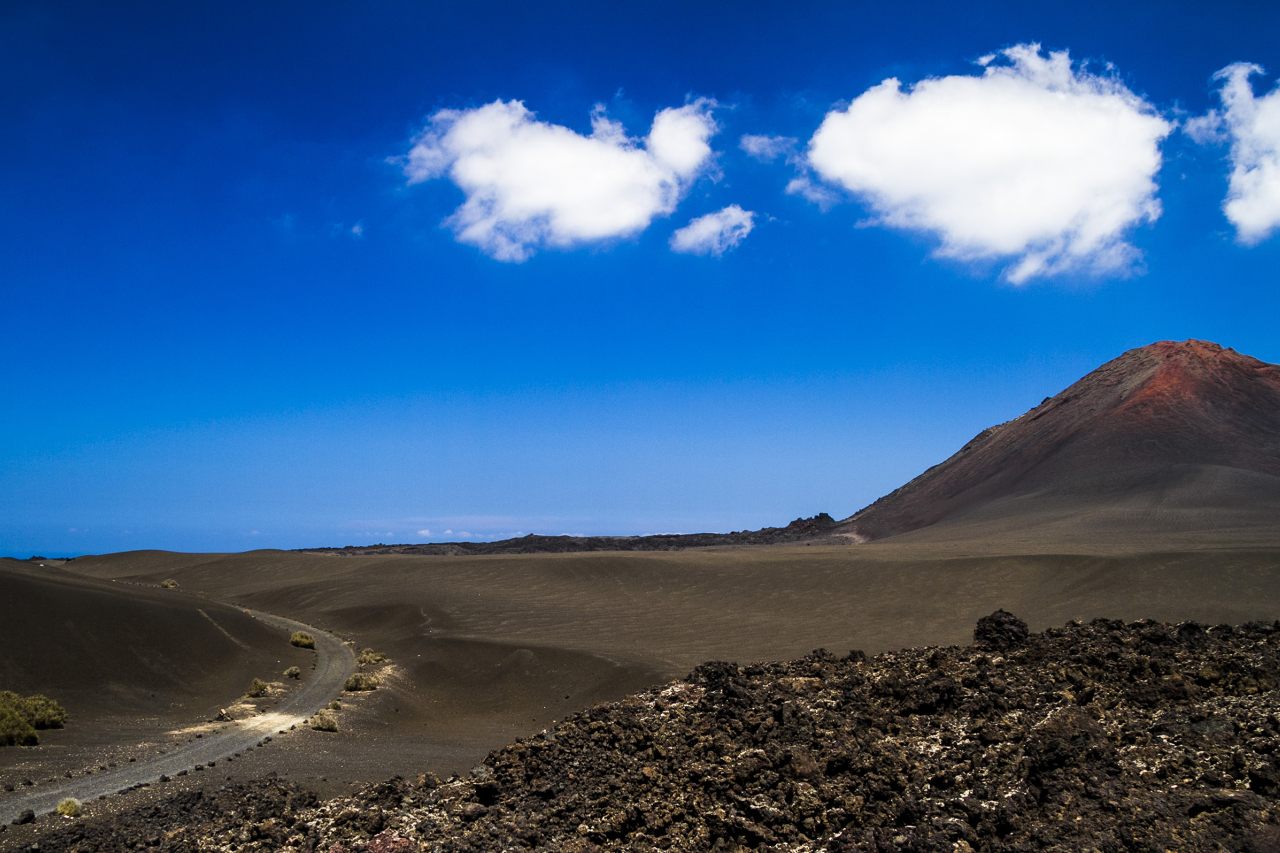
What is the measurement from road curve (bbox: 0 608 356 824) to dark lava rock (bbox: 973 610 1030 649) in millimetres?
12412

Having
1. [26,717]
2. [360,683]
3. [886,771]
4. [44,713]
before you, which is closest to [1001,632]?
[886,771]

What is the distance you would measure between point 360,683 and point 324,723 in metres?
4.71

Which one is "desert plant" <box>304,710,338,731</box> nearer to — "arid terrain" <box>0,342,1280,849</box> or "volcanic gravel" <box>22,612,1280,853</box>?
"arid terrain" <box>0,342,1280,849</box>

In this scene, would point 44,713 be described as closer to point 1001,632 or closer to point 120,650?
point 120,650

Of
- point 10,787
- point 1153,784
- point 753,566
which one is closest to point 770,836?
point 1153,784

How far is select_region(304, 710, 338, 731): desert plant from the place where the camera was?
18281mm

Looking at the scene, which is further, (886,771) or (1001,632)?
(1001,632)

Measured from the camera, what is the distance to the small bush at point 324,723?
18.3m

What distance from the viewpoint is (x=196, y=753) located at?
51.1 feet

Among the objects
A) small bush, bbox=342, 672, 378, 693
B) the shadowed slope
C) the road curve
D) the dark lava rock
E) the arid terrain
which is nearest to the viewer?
the dark lava rock

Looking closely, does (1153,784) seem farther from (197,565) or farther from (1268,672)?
(197,565)

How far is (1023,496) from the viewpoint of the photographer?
68000 mm

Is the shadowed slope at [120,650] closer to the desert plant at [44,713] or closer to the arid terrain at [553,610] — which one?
the arid terrain at [553,610]

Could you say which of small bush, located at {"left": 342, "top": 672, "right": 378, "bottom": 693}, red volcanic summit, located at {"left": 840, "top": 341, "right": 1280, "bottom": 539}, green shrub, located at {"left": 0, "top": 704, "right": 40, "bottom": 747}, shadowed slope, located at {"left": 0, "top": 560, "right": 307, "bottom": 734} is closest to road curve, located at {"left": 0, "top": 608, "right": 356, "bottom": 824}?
small bush, located at {"left": 342, "top": 672, "right": 378, "bottom": 693}
